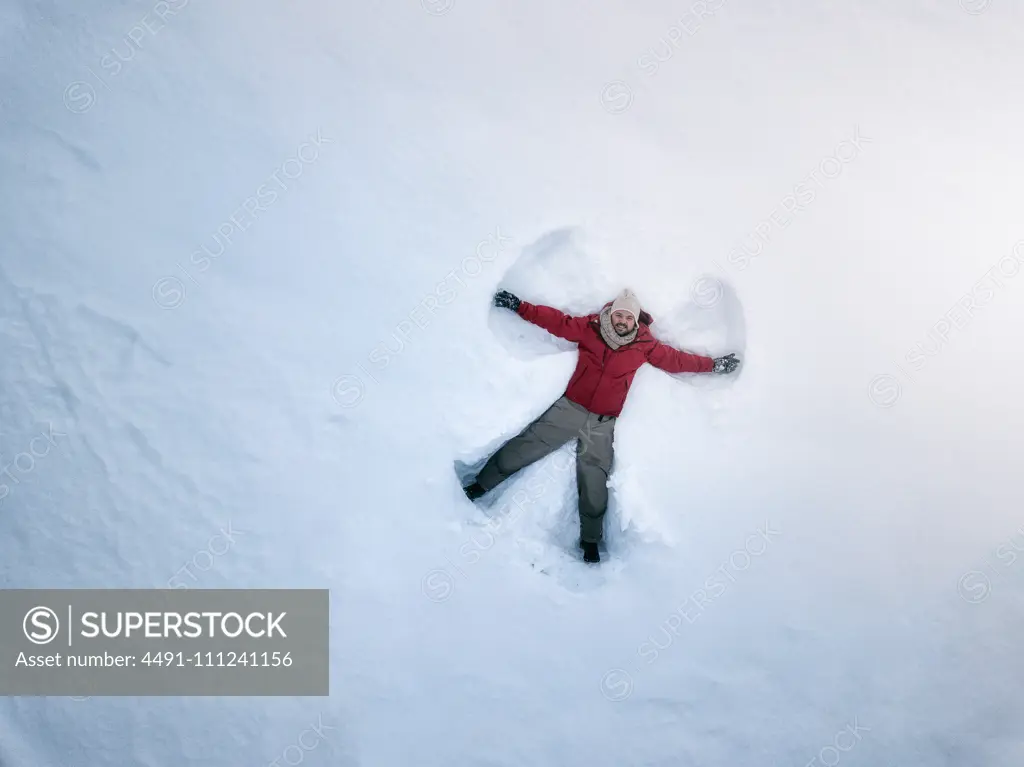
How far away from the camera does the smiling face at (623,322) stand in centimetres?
395

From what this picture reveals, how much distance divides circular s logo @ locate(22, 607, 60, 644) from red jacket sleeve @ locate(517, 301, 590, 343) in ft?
10.8

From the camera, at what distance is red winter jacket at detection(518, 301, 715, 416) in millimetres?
4070

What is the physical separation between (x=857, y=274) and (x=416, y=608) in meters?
3.52

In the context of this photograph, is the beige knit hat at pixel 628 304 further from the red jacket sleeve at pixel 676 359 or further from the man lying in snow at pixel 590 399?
the red jacket sleeve at pixel 676 359

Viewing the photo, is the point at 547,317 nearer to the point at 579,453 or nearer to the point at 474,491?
the point at 579,453

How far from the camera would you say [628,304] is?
4020mm

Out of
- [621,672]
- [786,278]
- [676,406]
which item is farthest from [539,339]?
[621,672]

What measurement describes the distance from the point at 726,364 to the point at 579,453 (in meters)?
1.07

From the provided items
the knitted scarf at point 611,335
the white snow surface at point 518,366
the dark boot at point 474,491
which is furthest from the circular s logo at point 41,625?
the knitted scarf at point 611,335

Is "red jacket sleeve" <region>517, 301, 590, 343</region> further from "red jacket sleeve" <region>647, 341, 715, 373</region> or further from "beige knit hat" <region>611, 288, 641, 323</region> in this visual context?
"red jacket sleeve" <region>647, 341, 715, 373</region>

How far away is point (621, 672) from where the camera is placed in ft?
13.6

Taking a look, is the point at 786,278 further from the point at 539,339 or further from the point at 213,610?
the point at 213,610

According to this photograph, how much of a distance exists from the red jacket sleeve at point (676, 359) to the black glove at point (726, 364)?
7 centimetres

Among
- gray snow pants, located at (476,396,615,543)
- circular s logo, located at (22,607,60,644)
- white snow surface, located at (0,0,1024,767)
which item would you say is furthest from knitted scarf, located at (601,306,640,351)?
circular s logo, located at (22,607,60,644)
